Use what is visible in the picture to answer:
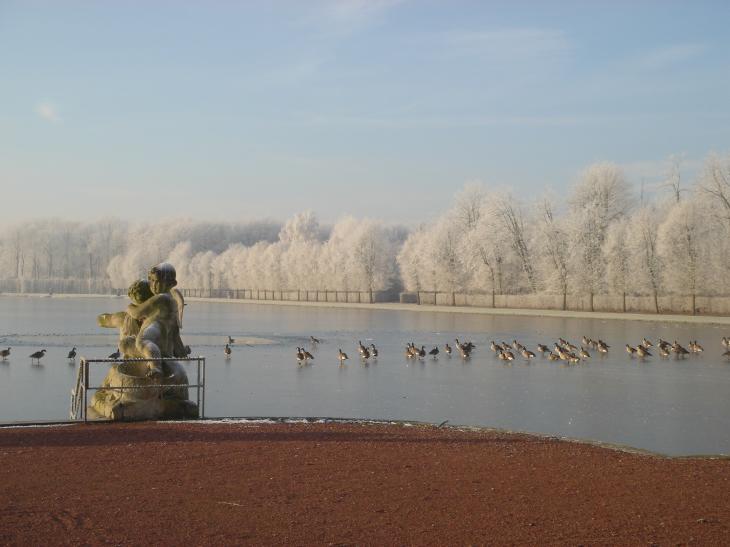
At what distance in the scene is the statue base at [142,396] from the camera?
14797 mm

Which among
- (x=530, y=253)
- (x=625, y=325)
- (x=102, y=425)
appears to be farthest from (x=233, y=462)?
(x=530, y=253)

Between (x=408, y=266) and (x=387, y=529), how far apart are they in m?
91.2

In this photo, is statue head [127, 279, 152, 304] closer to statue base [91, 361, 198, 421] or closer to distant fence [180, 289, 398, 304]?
statue base [91, 361, 198, 421]

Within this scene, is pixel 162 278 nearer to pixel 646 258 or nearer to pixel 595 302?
pixel 646 258

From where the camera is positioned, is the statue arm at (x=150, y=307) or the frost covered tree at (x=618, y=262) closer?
the statue arm at (x=150, y=307)

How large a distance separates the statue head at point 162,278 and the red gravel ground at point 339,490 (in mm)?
3172

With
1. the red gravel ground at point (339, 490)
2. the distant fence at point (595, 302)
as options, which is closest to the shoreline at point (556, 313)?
the distant fence at point (595, 302)

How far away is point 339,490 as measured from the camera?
973 cm

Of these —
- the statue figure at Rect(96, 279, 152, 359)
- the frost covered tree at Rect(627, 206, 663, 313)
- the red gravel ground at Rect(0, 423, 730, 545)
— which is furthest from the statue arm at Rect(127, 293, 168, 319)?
the frost covered tree at Rect(627, 206, 663, 313)

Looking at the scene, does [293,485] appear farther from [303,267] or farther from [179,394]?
[303,267]

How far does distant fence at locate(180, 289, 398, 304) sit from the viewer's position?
108m

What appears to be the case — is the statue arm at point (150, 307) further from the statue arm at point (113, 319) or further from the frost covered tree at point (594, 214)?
the frost covered tree at point (594, 214)

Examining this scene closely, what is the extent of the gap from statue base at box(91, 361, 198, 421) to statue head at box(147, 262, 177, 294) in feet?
5.07

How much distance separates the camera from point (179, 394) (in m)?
15.4
